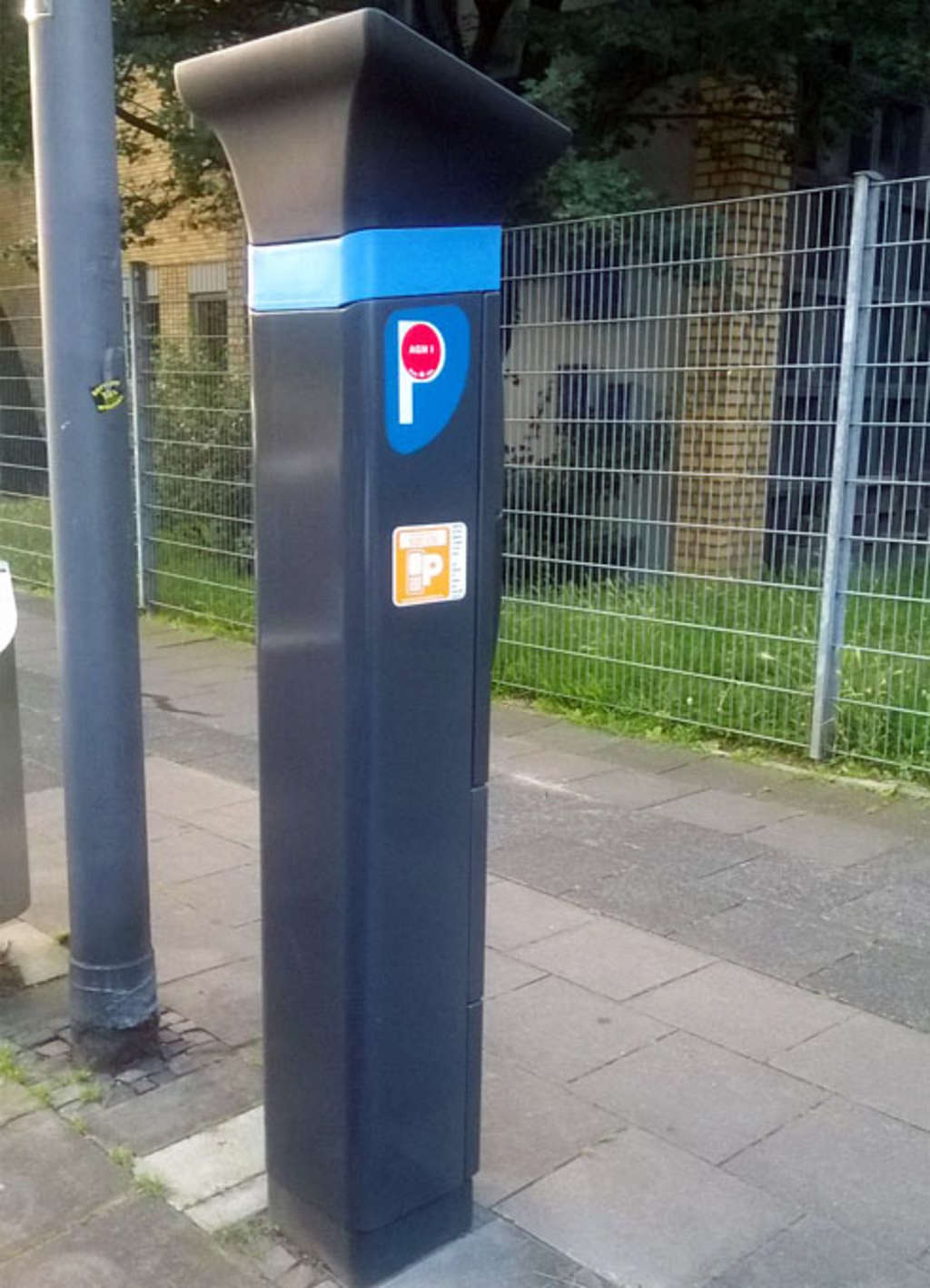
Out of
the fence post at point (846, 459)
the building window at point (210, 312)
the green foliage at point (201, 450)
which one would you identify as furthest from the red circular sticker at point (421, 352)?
the building window at point (210, 312)

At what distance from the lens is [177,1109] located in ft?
10.8

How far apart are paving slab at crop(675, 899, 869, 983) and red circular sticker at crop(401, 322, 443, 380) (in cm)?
245

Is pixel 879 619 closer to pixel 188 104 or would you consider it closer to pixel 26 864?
pixel 26 864

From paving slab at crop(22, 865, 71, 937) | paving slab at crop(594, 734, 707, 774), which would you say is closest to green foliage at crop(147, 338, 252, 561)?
paving slab at crop(594, 734, 707, 774)

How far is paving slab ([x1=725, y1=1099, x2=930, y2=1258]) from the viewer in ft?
9.34

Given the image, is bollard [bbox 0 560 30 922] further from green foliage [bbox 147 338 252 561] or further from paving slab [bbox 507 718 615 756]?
green foliage [bbox 147 338 252 561]

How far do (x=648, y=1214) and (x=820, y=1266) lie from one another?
0.37 meters

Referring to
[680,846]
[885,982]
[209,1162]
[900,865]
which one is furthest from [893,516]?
[209,1162]

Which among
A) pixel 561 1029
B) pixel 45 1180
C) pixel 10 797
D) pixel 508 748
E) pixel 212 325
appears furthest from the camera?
pixel 212 325

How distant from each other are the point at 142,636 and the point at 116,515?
6.08m

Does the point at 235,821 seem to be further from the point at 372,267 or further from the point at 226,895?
the point at 372,267

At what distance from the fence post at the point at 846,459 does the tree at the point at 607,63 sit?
8.87 feet

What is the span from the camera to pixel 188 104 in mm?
2447

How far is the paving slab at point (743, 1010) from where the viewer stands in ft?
12.0
